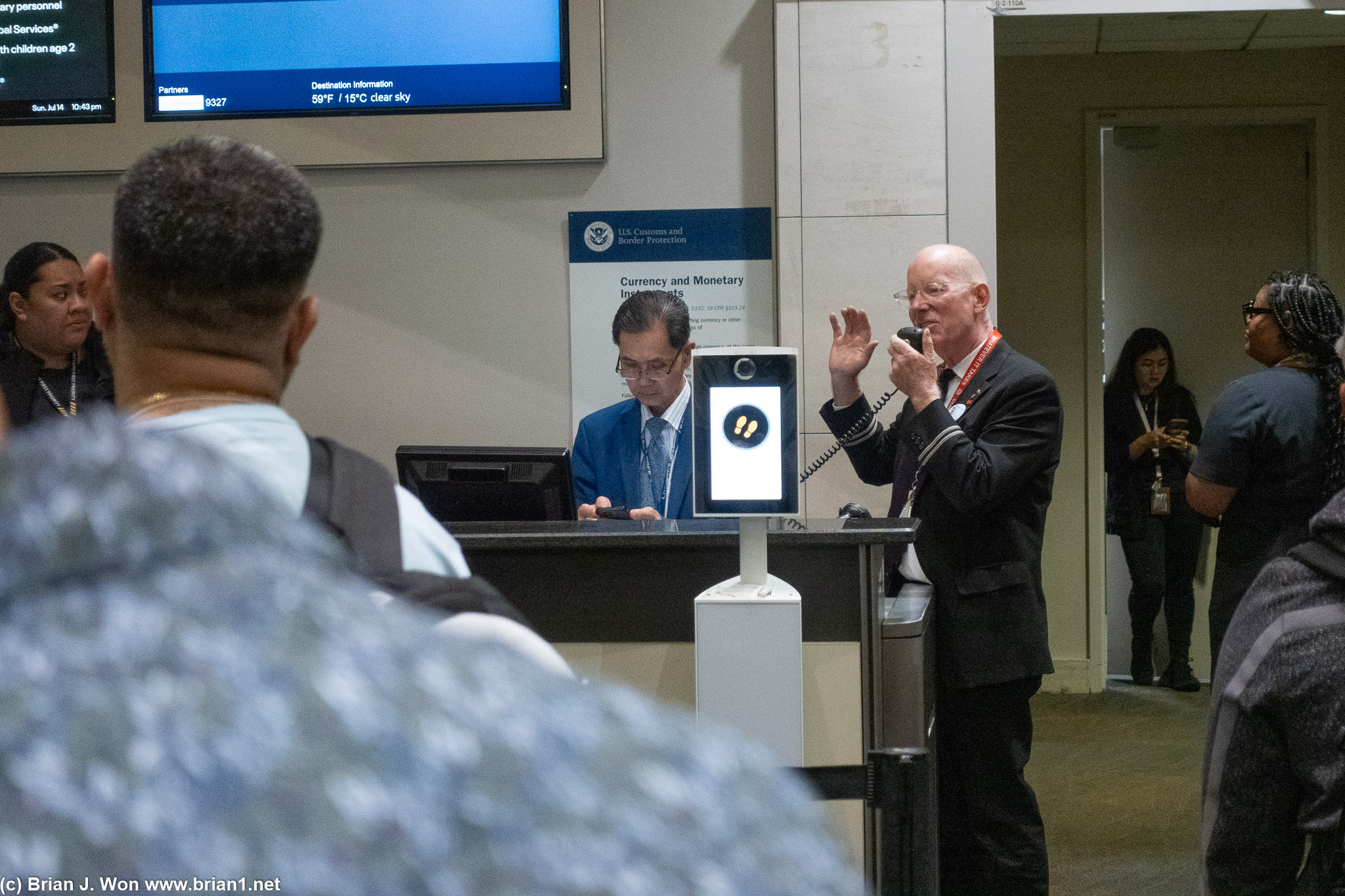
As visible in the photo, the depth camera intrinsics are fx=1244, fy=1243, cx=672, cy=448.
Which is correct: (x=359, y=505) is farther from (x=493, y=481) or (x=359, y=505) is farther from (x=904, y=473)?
(x=904, y=473)

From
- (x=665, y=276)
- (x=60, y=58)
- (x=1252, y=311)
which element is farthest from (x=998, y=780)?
(x=60, y=58)

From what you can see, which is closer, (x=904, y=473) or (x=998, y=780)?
(x=998, y=780)

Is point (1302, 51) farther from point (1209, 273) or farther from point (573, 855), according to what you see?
point (573, 855)

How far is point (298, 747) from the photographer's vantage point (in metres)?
0.18

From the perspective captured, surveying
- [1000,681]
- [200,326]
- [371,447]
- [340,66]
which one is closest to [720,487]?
[1000,681]

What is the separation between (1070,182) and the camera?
21.2ft

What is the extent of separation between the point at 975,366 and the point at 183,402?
105 inches

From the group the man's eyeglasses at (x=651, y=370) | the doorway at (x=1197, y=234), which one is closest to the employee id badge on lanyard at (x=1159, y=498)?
the doorway at (x=1197, y=234)

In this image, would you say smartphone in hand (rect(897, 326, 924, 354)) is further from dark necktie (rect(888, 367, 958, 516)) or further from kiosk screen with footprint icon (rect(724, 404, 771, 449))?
kiosk screen with footprint icon (rect(724, 404, 771, 449))

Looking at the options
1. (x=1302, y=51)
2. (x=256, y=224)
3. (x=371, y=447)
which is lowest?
(x=371, y=447)

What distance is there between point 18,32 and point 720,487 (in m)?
3.83

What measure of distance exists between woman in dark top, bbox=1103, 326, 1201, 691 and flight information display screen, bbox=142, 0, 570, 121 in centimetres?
352

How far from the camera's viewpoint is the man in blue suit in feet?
11.5

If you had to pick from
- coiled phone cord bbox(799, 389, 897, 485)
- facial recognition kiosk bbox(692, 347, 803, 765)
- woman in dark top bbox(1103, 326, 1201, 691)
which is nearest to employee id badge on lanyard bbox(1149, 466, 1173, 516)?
woman in dark top bbox(1103, 326, 1201, 691)
